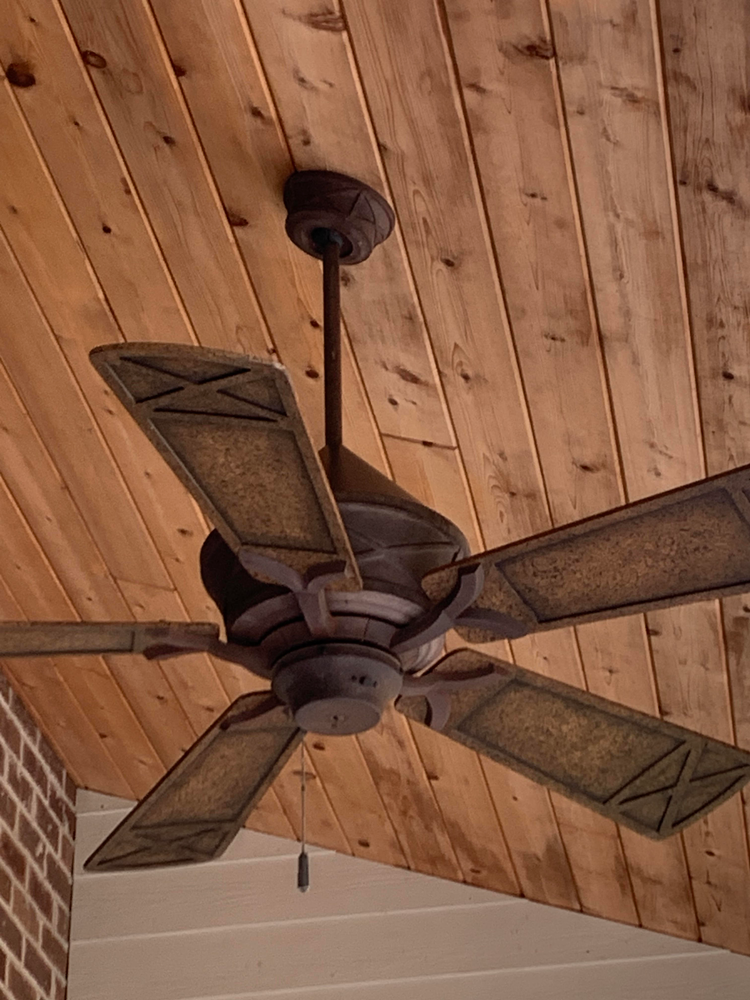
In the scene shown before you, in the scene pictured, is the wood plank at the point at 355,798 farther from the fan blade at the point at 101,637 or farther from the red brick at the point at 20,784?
the fan blade at the point at 101,637

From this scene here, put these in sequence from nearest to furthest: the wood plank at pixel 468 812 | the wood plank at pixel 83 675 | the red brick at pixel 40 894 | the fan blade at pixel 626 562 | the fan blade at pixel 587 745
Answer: the fan blade at pixel 626 562
the fan blade at pixel 587 745
the wood plank at pixel 83 675
the wood plank at pixel 468 812
the red brick at pixel 40 894

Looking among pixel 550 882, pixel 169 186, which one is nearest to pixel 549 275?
pixel 169 186

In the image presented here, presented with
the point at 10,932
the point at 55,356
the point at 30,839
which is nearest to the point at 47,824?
the point at 30,839

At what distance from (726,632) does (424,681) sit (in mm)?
1013

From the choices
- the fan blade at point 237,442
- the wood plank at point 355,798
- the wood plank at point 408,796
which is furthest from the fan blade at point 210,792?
the wood plank at point 355,798

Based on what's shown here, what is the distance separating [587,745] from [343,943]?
195 cm

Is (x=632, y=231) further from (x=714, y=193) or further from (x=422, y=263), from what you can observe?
(x=422, y=263)

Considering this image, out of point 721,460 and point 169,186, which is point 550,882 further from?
point 169,186

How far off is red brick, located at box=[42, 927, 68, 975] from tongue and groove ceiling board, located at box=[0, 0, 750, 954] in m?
0.96

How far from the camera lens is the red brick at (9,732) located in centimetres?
328

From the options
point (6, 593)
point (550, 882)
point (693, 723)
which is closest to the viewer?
point (693, 723)

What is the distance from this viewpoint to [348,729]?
168 cm

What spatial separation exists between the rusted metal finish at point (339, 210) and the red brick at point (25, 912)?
1.91 m

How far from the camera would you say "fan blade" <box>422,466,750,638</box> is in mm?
1377
